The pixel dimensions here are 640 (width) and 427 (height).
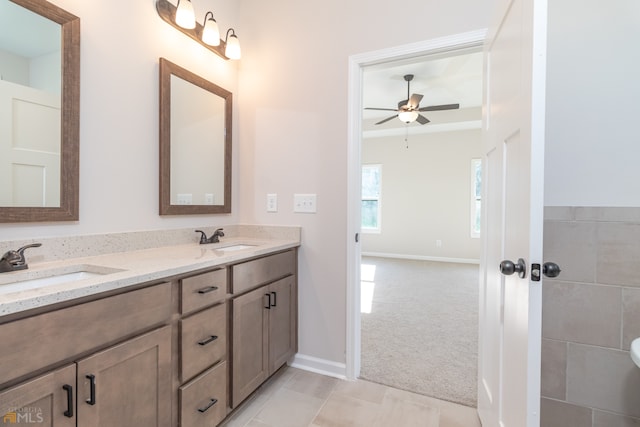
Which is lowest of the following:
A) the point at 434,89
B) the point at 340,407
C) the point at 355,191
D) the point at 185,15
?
the point at 340,407

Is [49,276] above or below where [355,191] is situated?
below

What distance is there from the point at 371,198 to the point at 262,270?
5.15 meters

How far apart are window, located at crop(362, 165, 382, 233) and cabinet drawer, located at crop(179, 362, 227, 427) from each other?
5386mm

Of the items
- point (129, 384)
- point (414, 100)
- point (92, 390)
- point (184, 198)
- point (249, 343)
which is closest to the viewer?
point (92, 390)

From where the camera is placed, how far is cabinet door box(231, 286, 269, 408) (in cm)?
153

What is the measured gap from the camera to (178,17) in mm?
1694

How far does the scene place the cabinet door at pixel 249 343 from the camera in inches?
60.2

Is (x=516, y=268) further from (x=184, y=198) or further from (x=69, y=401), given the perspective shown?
(x=184, y=198)

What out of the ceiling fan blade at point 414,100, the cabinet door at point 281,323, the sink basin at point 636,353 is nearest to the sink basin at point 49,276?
the cabinet door at point 281,323

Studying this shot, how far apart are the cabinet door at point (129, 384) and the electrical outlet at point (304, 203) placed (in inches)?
45.4

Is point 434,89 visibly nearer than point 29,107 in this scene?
No

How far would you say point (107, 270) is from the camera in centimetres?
117

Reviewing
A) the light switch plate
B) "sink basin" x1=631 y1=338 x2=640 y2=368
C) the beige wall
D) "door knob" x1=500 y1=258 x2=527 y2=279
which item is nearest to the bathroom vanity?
the light switch plate

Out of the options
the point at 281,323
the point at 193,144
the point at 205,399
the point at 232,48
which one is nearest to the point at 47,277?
the point at 205,399
